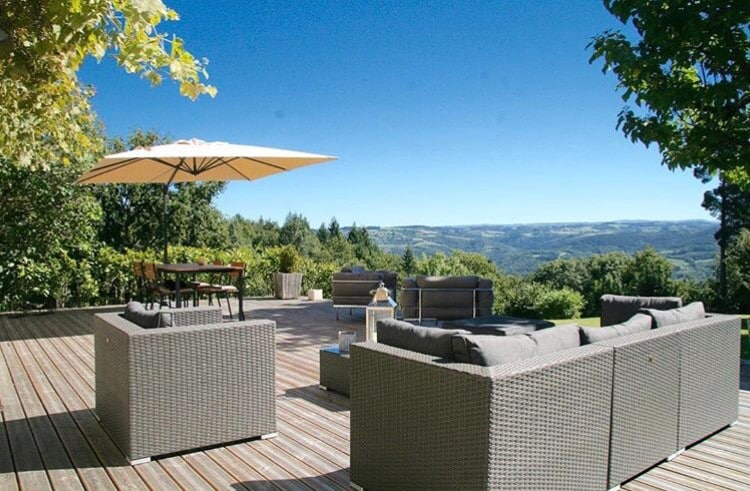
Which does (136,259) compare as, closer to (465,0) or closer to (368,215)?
(465,0)

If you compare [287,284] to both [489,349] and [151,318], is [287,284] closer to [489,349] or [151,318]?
[151,318]

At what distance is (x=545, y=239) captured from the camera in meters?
79.5

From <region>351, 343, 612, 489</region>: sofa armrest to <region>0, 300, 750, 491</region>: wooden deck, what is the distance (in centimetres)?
44

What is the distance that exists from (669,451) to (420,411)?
71.1 inches

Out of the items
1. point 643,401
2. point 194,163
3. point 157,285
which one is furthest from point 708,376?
point 157,285

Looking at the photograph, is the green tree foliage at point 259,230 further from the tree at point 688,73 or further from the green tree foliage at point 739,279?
the tree at point 688,73

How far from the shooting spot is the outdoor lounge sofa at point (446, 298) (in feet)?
26.4

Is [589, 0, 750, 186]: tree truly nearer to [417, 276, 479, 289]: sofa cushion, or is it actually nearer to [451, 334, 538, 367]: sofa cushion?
[417, 276, 479, 289]: sofa cushion

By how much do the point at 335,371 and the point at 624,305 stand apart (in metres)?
2.66

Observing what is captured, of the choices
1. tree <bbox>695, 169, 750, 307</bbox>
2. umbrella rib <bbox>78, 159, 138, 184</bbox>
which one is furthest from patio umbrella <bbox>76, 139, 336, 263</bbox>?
tree <bbox>695, 169, 750, 307</bbox>

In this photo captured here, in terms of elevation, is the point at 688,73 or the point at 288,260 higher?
the point at 688,73

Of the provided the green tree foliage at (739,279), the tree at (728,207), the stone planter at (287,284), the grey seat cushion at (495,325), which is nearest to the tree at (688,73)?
the grey seat cushion at (495,325)

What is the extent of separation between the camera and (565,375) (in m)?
2.60

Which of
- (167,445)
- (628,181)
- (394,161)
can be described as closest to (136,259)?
(167,445)
